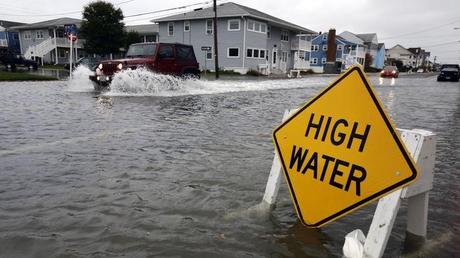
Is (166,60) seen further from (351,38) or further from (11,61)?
(351,38)

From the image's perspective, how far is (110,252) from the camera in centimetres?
312

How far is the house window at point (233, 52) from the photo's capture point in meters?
42.1

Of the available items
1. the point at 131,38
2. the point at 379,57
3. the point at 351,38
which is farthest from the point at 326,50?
the point at 131,38

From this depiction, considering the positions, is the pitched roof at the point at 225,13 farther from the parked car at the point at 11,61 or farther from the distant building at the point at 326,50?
the distant building at the point at 326,50

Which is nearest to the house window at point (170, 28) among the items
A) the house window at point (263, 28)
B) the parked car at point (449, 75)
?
the house window at point (263, 28)

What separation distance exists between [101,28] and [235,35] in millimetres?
15155

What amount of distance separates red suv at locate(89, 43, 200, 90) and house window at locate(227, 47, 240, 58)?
986 inches

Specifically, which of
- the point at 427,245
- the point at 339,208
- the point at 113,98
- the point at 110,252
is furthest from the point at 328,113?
the point at 113,98

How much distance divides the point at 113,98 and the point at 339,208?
12.1 m

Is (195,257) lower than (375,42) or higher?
lower

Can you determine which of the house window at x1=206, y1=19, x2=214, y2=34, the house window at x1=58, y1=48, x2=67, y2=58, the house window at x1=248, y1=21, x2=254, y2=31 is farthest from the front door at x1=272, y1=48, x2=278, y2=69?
the house window at x1=58, y1=48, x2=67, y2=58

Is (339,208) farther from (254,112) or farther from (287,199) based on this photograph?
(254,112)

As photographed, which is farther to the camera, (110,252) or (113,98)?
(113,98)

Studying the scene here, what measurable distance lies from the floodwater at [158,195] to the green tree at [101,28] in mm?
35879
